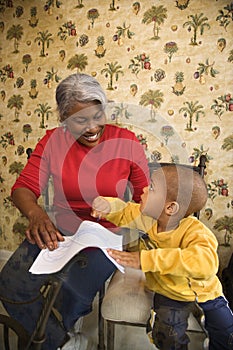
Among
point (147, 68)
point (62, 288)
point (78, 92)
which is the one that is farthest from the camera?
point (147, 68)

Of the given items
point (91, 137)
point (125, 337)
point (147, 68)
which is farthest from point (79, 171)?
point (147, 68)

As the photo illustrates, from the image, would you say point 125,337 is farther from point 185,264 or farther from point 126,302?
point 185,264

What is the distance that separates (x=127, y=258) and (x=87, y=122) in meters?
0.60

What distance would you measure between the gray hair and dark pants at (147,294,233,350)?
30.0 inches

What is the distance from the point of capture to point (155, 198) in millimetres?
1069

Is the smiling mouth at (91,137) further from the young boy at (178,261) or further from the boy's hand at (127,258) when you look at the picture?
the boy's hand at (127,258)

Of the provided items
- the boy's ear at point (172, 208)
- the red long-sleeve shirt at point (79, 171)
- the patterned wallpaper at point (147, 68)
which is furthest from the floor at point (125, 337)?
the patterned wallpaper at point (147, 68)

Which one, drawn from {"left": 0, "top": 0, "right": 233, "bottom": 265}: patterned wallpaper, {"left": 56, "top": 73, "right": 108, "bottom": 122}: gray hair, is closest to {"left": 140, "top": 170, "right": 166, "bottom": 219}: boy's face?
{"left": 56, "top": 73, "right": 108, "bottom": 122}: gray hair

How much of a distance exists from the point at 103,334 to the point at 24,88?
186cm

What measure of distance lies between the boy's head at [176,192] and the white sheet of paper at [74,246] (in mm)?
184

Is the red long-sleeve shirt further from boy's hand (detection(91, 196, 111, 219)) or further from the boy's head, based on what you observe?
the boy's head

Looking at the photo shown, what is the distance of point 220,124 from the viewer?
194 centimetres

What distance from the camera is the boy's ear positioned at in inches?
41.0

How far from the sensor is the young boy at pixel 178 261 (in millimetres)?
832
